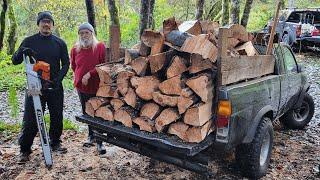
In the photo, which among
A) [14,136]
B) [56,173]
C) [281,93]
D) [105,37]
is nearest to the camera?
[56,173]

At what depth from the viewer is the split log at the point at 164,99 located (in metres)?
4.02

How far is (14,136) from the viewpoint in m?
6.57

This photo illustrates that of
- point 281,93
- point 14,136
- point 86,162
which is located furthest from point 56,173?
point 281,93

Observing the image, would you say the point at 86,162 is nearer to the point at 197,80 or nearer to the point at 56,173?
the point at 56,173

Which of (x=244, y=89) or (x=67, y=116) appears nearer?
(x=244, y=89)

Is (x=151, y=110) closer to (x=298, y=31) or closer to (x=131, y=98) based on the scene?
(x=131, y=98)

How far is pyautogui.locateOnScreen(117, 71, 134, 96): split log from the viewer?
A: 172 inches

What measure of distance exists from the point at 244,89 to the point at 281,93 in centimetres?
164

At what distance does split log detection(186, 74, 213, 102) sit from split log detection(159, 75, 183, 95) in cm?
10

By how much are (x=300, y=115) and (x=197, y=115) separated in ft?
14.3

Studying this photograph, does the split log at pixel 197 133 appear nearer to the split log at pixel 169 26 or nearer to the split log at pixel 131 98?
the split log at pixel 131 98

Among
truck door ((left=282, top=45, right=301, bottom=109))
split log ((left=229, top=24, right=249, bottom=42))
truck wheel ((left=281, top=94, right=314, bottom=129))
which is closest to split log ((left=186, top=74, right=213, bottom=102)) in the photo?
split log ((left=229, top=24, right=249, bottom=42))

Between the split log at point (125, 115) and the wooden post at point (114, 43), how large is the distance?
3.23 feet

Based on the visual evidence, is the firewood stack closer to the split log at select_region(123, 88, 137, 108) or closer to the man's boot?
the split log at select_region(123, 88, 137, 108)
